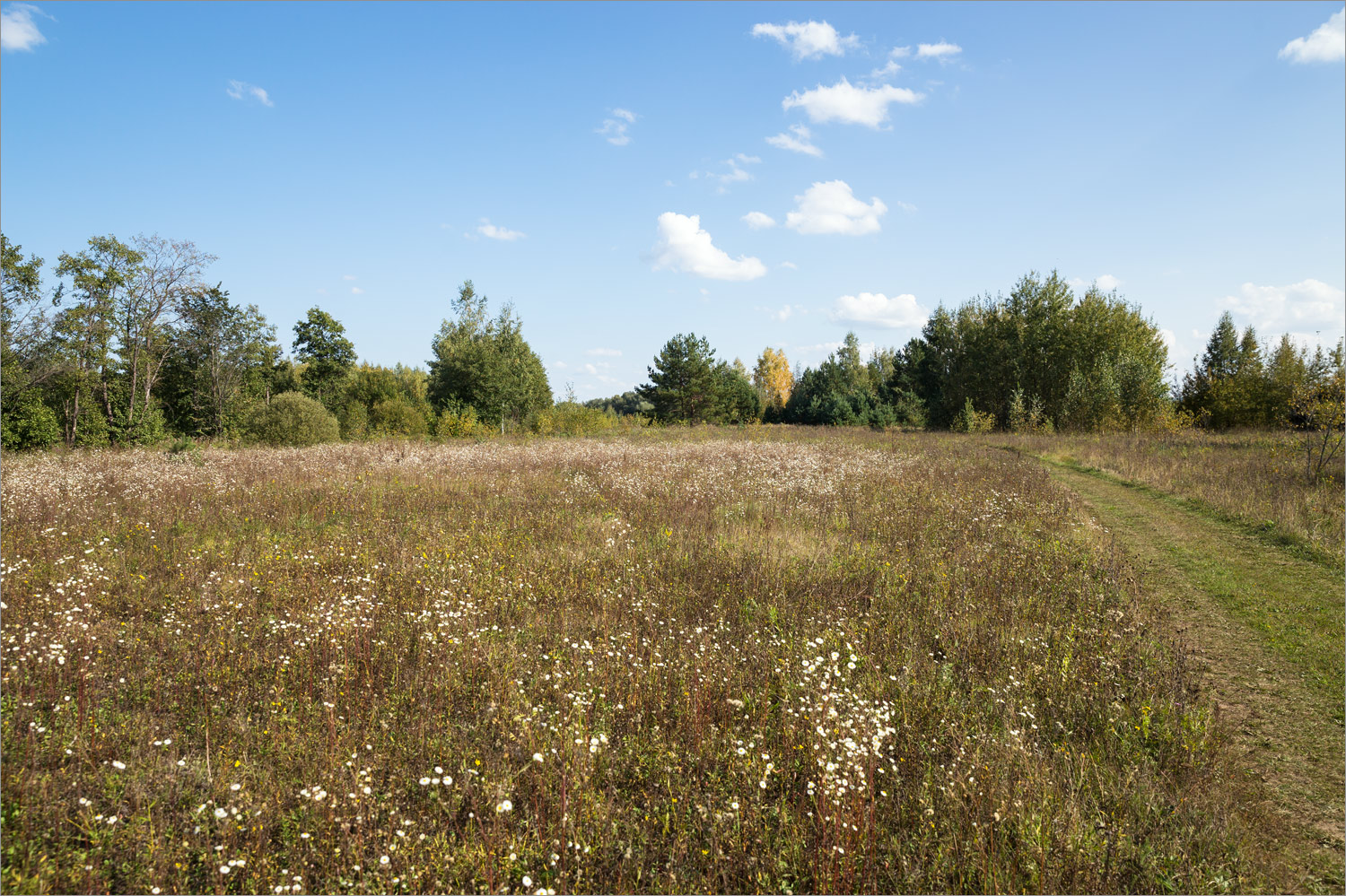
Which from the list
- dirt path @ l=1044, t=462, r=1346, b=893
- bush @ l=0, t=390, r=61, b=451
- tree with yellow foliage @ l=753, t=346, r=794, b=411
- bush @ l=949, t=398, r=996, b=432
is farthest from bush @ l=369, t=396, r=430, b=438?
tree with yellow foliage @ l=753, t=346, r=794, b=411

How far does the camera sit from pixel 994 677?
550 centimetres

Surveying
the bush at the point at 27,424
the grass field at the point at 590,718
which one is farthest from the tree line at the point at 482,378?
the grass field at the point at 590,718

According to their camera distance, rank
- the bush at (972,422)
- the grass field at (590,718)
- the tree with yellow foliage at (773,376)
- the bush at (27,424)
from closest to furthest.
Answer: the grass field at (590,718) < the bush at (27,424) < the bush at (972,422) < the tree with yellow foliage at (773,376)

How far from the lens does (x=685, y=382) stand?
57031 mm

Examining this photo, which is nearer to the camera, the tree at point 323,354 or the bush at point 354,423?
the bush at point 354,423

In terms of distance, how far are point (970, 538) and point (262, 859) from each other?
10443 mm

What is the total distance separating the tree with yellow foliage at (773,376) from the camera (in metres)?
87.6

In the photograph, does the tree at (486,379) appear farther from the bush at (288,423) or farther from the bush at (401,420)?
the bush at (288,423)

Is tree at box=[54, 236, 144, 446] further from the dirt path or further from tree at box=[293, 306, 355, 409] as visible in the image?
the dirt path

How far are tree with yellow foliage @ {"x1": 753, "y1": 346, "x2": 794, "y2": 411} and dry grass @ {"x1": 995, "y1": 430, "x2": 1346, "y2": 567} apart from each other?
195 feet

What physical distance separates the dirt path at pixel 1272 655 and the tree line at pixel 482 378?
30.4 ft

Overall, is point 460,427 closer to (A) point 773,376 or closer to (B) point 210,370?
(B) point 210,370

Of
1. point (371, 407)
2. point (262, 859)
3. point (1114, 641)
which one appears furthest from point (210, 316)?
point (1114, 641)

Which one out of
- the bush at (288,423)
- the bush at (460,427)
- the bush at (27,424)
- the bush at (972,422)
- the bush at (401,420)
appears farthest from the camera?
the bush at (972,422)
